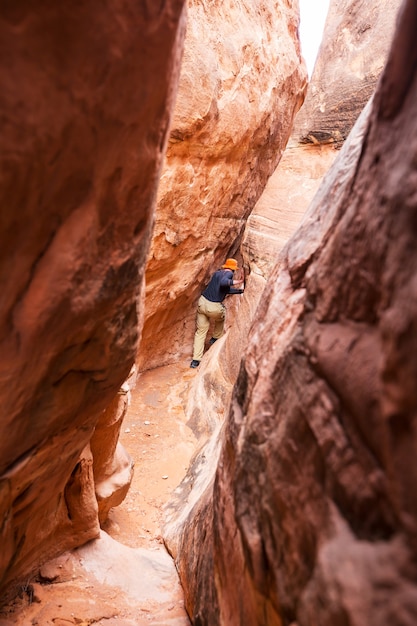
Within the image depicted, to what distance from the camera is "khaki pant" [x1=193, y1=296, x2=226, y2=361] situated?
7188 millimetres

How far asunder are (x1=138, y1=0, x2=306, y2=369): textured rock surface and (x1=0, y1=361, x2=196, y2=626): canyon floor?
7.20 ft

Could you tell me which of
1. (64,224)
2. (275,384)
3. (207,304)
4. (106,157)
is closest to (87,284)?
(64,224)

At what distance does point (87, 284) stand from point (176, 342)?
5856 millimetres

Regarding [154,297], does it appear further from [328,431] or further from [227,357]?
[328,431]

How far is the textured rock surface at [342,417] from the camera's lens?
109 centimetres

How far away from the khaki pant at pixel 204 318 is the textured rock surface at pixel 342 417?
5.01m

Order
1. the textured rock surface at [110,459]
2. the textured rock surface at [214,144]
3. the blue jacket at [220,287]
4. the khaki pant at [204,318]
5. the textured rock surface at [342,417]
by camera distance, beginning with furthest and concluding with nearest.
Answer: the khaki pant at [204,318], the blue jacket at [220,287], the textured rock surface at [214,144], the textured rock surface at [110,459], the textured rock surface at [342,417]

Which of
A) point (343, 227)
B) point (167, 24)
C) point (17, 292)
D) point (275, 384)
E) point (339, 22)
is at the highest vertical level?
point (339, 22)

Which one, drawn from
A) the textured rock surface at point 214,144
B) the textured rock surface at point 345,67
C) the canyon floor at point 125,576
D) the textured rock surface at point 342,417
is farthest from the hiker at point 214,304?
the textured rock surface at point 342,417

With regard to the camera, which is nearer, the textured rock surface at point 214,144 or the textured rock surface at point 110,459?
the textured rock surface at point 110,459

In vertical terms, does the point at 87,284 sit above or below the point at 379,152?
below

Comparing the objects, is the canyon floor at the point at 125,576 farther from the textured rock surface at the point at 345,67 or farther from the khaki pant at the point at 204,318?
the textured rock surface at the point at 345,67

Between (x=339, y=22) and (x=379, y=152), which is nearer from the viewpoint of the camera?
(x=379, y=152)

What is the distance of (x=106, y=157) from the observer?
62.2 inches
